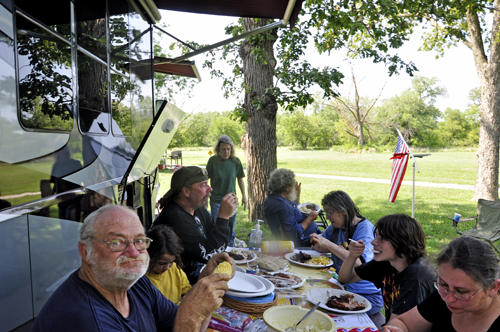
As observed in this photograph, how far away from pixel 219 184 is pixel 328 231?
10.6ft

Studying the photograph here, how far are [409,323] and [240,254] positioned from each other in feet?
4.91

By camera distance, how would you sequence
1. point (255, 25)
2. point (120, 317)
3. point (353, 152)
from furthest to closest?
1. point (353, 152)
2. point (255, 25)
3. point (120, 317)

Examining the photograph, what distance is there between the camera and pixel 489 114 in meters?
10.9

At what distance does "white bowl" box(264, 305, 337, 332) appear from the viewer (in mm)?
1827

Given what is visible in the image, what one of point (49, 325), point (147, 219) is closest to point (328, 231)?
point (147, 219)

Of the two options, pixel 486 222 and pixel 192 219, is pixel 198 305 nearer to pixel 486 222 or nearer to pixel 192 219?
pixel 192 219

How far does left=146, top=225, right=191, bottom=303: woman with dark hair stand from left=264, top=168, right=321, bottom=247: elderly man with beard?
2025 mm

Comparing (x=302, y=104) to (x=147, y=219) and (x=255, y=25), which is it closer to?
(x=255, y=25)

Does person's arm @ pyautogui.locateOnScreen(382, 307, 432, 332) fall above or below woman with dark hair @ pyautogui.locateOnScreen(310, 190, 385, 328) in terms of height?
below

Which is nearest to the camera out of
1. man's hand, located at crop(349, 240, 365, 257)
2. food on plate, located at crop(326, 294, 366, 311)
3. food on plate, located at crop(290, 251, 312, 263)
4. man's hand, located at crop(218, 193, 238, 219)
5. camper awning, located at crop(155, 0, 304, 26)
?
food on plate, located at crop(326, 294, 366, 311)

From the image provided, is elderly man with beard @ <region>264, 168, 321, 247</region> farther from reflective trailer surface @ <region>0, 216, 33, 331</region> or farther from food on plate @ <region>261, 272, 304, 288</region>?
reflective trailer surface @ <region>0, 216, 33, 331</region>

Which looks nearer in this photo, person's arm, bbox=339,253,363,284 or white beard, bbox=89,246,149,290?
white beard, bbox=89,246,149,290

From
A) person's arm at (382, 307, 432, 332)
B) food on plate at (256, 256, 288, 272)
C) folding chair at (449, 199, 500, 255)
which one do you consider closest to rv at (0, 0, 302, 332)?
food on plate at (256, 256, 288, 272)

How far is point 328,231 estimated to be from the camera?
3.88 metres
